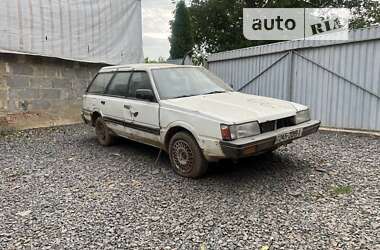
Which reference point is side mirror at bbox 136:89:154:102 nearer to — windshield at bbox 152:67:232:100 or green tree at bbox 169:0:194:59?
windshield at bbox 152:67:232:100

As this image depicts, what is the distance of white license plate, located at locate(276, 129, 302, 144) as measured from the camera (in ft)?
12.8

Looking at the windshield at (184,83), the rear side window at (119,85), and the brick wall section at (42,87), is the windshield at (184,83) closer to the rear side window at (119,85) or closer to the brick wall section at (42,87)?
the rear side window at (119,85)

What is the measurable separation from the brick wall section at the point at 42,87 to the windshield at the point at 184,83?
186 inches

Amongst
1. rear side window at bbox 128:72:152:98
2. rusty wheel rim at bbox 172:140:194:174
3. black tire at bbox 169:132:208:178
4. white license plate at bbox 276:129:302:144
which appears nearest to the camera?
white license plate at bbox 276:129:302:144

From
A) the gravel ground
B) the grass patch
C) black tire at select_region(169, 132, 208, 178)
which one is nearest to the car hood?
black tire at select_region(169, 132, 208, 178)

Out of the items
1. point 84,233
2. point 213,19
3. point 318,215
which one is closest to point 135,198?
point 84,233

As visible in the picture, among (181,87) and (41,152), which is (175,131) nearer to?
(181,87)

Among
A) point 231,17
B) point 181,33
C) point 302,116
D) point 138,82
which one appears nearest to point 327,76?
point 302,116

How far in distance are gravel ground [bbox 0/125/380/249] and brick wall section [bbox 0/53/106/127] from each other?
2701 mm

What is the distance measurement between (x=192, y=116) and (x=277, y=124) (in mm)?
1090

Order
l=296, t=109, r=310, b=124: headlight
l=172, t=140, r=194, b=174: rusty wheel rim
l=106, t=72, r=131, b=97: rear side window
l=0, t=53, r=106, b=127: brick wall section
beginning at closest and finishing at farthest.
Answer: l=172, t=140, r=194, b=174: rusty wheel rim, l=296, t=109, r=310, b=124: headlight, l=106, t=72, r=131, b=97: rear side window, l=0, t=53, r=106, b=127: brick wall section

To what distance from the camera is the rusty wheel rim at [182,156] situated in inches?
167

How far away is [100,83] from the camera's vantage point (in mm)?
6281

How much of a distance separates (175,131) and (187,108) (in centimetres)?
46
